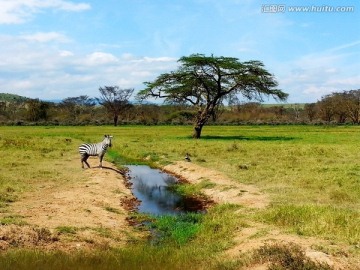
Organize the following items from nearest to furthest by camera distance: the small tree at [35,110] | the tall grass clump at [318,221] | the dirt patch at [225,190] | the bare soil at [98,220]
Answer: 1. the bare soil at [98,220]
2. the tall grass clump at [318,221]
3. the dirt patch at [225,190]
4. the small tree at [35,110]

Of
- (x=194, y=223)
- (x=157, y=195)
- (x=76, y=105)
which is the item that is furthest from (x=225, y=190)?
(x=76, y=105)

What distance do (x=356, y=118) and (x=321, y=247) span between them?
106 metres

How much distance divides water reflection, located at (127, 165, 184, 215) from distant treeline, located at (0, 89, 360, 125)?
71.6 meters

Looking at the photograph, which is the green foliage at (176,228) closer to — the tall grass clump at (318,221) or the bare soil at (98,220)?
the bare soil at (98,220)

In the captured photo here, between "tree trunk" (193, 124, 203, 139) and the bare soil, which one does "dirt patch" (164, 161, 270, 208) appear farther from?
"tree trunk" (193, 124, 203, 139)

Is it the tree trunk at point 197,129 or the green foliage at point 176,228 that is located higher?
the tree trunk at point 197,129

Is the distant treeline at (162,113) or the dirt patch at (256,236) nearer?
the dirt patch at (256,236)

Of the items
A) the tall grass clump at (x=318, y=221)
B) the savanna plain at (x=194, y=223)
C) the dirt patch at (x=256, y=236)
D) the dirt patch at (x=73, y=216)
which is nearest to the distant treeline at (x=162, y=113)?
the savanna plain at (x=194, y=223)

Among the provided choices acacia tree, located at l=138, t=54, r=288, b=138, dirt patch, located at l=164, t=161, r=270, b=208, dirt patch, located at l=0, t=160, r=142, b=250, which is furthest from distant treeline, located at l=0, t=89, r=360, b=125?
dirt patch, located at l=0, t=160, r=142, b=250

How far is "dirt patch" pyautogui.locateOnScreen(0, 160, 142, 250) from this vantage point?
11141mm

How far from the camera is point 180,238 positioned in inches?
484

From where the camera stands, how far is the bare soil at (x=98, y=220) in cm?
1061

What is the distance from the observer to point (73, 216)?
13.8 metres

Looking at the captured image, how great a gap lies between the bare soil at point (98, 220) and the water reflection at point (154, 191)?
2.27ft
